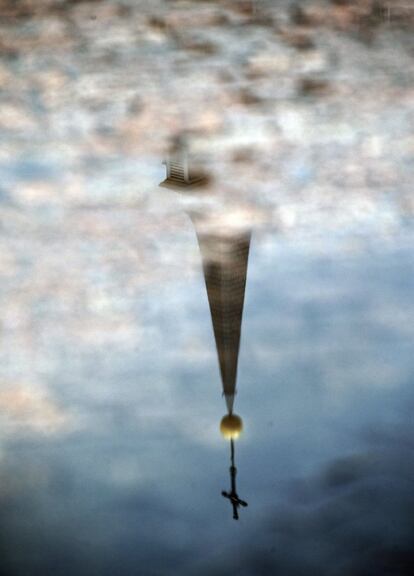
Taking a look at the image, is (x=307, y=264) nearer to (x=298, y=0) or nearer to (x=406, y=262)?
(x=406, y=262)

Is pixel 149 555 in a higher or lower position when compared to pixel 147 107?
higher

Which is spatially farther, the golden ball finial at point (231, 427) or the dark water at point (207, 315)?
the golden ball finial at point (231, 427)

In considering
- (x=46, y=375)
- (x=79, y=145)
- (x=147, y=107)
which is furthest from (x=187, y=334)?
(x=147, y=107)

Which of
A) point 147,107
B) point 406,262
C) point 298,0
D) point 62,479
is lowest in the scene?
point 298,0

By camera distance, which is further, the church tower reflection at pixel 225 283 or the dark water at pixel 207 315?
the church tower reflection at pixel 225 283

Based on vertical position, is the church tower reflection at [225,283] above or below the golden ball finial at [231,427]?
below

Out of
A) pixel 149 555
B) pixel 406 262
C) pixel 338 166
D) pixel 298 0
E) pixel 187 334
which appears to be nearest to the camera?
pixel 149 555
